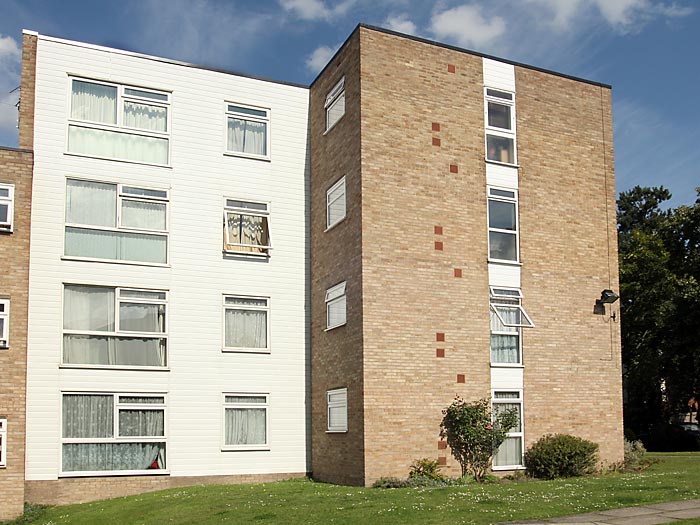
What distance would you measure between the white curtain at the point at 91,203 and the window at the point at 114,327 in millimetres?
1644

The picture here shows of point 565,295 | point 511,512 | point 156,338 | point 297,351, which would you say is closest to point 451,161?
point 565,295

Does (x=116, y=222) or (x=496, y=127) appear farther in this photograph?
(x=496, y=127)

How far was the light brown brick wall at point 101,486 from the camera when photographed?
19266 millimetres

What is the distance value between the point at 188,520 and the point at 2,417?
5.99 meters

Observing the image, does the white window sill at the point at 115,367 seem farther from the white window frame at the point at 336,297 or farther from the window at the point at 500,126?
the window at the point at 500,126

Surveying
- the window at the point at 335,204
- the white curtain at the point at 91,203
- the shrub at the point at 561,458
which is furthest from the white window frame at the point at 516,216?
the white curtain at the point at 91,203

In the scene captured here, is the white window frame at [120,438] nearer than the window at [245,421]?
Yes

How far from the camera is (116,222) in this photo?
69.0 ft

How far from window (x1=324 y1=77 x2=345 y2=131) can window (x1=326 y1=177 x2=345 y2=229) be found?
172 centimetres

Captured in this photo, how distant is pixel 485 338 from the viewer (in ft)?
67.6

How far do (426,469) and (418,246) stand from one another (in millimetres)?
5091

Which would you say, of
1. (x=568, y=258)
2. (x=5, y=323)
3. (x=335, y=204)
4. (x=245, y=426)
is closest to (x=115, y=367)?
(x=5, y=323)

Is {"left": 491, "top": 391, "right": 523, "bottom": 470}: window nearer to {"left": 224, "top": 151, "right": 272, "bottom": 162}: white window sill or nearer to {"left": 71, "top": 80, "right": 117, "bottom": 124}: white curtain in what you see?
{"left": 224, "top": 151, "right": 272, "bottom": 162}: white window sill

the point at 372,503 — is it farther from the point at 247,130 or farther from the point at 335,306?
the point at 247,130
